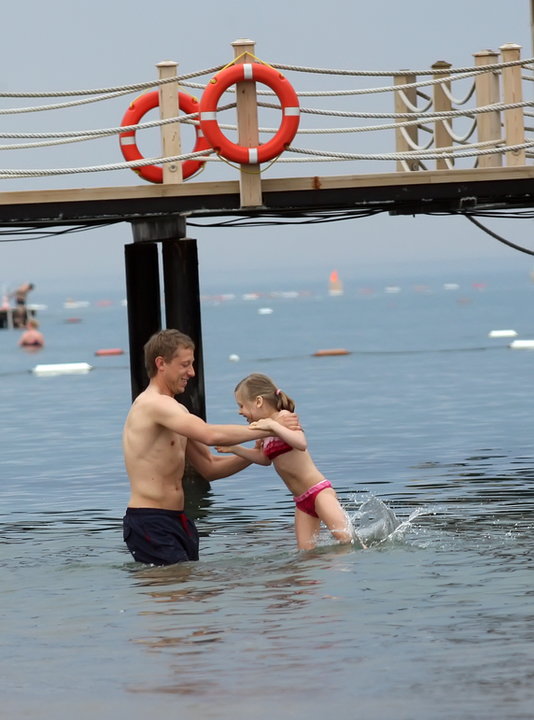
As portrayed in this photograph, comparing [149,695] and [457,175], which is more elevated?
[457,175]

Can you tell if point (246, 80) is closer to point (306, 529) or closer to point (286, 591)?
point (306, 529)

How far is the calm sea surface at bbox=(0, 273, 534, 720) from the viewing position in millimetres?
6949

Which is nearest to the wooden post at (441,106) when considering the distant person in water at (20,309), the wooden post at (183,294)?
the wooden post at (183,294)

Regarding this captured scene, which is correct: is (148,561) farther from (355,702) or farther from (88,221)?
(88,221)

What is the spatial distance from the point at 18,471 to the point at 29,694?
11228mm

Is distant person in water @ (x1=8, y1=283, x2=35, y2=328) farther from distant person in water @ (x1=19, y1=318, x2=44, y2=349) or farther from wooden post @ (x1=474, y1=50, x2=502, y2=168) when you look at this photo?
wooden post @ (x1=474, y1=50, x2=502, y2=168)

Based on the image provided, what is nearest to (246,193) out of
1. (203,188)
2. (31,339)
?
(203,188)

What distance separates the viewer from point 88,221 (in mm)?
14961

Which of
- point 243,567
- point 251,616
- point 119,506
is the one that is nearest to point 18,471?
point 119,506

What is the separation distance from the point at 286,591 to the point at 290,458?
3.19 feet

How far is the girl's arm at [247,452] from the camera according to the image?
30.8 feet

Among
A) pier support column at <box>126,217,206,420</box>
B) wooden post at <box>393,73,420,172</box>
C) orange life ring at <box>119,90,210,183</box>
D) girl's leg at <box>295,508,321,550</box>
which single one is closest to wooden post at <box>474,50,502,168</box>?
wooden post at <box>393,73,420,172</box>

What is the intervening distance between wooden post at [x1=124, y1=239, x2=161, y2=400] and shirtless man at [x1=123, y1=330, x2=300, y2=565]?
5.54 meters

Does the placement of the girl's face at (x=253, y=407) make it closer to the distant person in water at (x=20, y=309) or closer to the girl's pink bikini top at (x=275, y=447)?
the girl's pink bikini top at (x=275, y=447)
